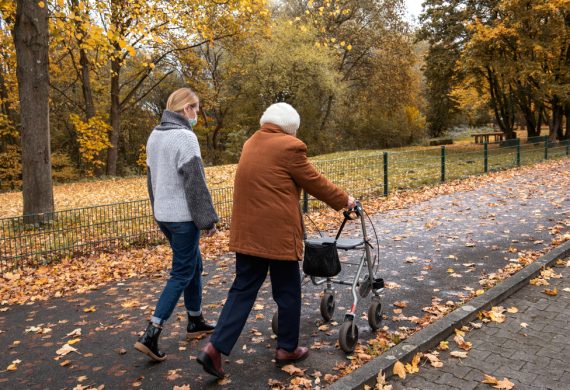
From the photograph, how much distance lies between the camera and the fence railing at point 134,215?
7.18 metres

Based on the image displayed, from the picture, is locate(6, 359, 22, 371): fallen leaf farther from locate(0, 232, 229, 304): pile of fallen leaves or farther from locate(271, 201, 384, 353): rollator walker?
locate(271, 201, 384, 353): rollator walker

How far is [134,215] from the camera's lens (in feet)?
26.7

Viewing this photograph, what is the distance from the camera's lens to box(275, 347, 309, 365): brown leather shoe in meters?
3.85

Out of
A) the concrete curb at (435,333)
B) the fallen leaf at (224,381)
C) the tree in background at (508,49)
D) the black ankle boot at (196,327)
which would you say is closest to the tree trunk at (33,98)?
the black ankle boot at (196,327)

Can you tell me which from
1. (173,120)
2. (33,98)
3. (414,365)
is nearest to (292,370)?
(414,365)

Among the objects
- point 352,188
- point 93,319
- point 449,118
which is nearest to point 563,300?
point 93,319

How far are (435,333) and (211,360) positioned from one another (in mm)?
1913

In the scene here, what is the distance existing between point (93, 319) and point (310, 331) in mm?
2274

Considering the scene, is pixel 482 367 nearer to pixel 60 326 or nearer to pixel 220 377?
pixel 220 377

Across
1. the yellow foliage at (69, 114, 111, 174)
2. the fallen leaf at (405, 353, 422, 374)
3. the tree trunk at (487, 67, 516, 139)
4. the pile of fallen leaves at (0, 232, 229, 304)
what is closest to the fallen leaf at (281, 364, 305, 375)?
the fallen leaf at (405, 353, 422, 374)

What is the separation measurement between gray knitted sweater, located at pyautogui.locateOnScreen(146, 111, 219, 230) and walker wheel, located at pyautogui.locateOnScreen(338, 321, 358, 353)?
1324 millimetres

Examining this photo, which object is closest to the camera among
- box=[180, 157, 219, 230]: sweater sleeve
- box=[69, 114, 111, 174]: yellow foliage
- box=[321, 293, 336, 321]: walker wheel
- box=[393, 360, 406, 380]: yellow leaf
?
box=[393, 360, 406, 380]: yellow leaf

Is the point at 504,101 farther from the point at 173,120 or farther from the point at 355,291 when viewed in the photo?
the point at 173,120

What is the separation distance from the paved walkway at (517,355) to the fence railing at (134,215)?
5402mm
